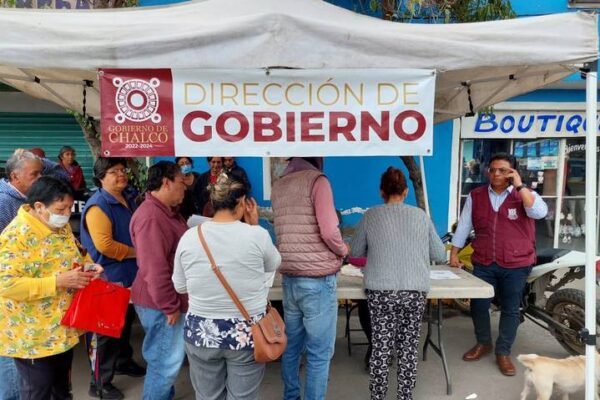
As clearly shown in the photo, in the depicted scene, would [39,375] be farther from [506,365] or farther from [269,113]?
[506,365]

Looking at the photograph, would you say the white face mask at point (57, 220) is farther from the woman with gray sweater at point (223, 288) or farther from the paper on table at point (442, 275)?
the paper on table at point (442, 275)

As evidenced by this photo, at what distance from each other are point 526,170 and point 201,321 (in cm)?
672

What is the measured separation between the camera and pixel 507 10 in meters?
4.84

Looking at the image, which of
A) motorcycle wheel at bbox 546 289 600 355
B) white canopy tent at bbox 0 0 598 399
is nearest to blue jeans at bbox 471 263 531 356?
motorcycle wheel at bbox 546 289 600 355

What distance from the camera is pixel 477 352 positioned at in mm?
3938

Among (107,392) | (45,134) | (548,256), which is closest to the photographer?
(107,392)

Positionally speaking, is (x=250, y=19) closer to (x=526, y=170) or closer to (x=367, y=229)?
(x=367, y=229)

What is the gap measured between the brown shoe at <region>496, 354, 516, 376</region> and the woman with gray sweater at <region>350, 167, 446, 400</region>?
4.01 feet

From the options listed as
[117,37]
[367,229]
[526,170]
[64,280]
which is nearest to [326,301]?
[367,229]

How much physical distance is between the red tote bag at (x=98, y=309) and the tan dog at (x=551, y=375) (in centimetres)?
259

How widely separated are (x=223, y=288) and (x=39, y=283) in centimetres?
92

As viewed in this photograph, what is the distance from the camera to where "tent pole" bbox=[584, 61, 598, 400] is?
2.47 m

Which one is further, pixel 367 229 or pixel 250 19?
pixel 367 229

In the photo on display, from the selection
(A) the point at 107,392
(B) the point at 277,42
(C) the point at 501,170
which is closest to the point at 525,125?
(C) the point at 501,170
